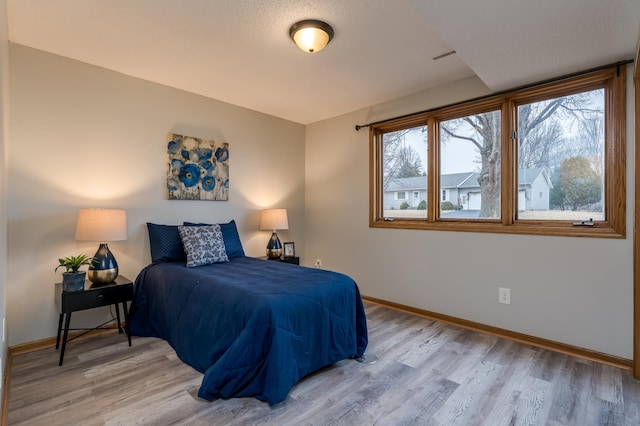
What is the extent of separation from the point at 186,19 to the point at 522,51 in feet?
7.54

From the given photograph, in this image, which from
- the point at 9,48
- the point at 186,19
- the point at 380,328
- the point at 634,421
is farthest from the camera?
the point at 380,328

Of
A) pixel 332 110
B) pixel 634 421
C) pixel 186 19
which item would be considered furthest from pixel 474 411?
pixel 332 110

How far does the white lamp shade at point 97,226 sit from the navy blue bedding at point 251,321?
495 mm

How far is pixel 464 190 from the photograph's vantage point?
10.5ft

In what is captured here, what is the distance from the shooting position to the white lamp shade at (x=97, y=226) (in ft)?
8.07

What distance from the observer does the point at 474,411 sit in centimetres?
179

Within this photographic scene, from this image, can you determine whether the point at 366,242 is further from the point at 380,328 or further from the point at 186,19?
the point at 186,19

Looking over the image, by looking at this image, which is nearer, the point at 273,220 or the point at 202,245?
the point at 202,245

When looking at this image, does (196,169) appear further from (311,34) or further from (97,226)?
(311,34)

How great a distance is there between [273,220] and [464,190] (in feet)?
6.98

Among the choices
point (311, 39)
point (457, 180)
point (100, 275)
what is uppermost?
point (311, 39)

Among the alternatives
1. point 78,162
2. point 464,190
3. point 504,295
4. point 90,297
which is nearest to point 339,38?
point 464,190

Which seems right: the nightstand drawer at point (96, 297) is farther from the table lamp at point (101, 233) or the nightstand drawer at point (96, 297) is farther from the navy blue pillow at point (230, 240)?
the navy blue pillow at point (230, 240)

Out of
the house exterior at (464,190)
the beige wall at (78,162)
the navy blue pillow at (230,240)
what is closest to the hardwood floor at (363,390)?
the beige wall at (78,162)
